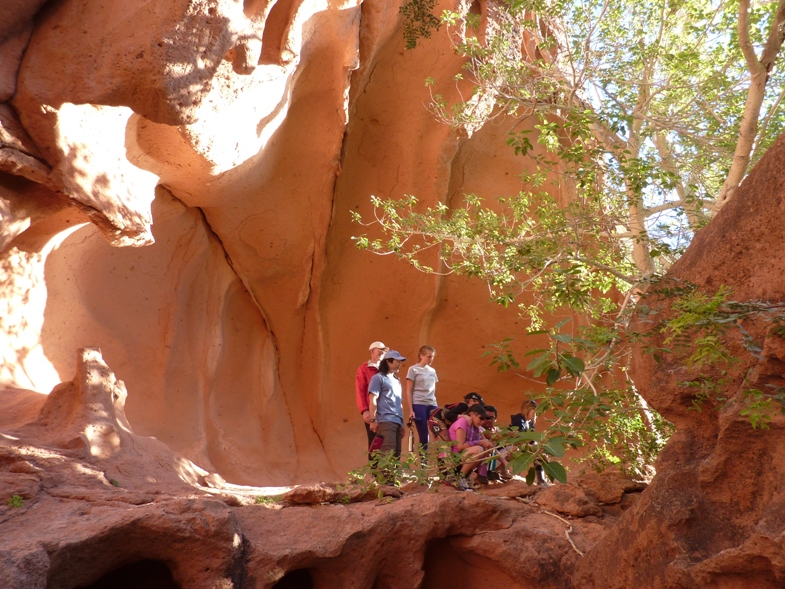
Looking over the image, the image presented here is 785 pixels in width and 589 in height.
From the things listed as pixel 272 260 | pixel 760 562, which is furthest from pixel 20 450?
pixel 272 260

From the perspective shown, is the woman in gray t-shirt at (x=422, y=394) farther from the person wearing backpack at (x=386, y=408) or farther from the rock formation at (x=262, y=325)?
the rock formation at (x=262, y=325)

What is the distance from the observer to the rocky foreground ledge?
146 inches

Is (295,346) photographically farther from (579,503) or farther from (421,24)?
(579,503)

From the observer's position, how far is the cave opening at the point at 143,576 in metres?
4.44

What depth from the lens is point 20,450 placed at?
432cm

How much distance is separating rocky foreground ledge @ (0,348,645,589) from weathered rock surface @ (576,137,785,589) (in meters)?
0.53

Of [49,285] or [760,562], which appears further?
[49,285]

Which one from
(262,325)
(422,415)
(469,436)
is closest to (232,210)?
(262,325)

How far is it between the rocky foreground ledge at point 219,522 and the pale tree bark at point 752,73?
2.55m

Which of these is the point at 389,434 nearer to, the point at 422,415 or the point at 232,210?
the point at 422,415

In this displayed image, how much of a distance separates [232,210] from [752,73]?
528 centimetres

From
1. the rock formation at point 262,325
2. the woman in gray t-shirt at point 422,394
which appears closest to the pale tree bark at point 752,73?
the rock formation at point 262,325

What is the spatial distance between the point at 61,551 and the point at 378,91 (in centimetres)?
650

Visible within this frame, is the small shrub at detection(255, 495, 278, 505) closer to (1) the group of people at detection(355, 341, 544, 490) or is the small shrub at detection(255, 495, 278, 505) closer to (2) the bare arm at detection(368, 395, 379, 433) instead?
(1) the group of people at detection(355, 341, 544, 490)
